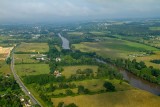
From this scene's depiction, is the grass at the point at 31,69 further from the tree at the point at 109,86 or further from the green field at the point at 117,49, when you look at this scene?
the green field at the point at 117,49

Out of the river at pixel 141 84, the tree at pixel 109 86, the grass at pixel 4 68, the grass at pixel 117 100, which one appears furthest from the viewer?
the grass at pixel 4 68

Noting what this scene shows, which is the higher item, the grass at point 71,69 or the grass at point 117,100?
the grass at point 117,100

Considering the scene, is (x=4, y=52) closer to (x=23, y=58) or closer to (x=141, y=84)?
(x=23, y=58)

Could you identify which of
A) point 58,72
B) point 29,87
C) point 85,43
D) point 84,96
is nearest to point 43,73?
point 58,72

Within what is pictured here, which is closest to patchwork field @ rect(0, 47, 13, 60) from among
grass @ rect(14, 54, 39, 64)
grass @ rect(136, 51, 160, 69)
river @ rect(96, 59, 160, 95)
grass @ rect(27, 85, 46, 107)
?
grass @ rect(14, 54, 39, 64)

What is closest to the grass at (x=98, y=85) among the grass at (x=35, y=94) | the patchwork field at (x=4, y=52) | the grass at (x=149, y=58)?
the grass at (x=35, y=94)

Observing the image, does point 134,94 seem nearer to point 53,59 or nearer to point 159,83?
point 159,83

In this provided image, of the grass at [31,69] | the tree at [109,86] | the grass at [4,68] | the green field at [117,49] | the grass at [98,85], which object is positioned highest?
the tree at [109,86]

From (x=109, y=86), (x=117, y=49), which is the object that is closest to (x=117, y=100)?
(x=109, y=86)
